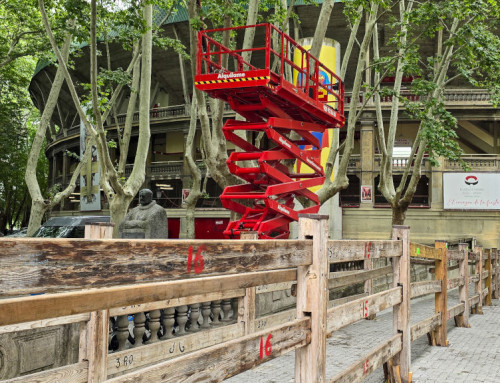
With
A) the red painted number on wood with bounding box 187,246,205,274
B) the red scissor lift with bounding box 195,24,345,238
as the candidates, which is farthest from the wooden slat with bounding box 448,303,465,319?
the red painted number on wood with bounding box 187,246,205,274

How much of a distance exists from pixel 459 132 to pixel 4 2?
27.6 m

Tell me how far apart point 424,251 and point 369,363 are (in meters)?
2.74

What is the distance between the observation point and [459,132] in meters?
33.7

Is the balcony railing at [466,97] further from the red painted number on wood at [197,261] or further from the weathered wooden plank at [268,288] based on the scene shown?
the red painted number on wood at [197,261]

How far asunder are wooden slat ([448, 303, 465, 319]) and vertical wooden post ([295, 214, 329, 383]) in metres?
5.45

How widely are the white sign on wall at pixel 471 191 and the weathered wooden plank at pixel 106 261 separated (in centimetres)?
2891

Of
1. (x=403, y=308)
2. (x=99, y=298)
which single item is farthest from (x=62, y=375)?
(x=403, y=308)

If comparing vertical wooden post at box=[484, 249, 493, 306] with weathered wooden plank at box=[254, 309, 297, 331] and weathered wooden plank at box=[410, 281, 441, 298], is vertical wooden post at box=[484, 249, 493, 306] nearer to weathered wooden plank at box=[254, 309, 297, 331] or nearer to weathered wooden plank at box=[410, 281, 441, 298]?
weathered wooden plank at box=[410, 281, 441, 298]

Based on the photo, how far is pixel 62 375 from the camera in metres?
3.66

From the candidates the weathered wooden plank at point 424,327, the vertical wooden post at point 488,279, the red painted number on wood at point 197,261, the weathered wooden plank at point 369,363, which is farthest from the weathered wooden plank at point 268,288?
the vertical wooden post at point 488,279

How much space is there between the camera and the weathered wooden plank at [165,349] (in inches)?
178

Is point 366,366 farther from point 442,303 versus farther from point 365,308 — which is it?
point 442,303

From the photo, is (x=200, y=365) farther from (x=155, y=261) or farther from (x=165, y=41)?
(x=165, y=41)

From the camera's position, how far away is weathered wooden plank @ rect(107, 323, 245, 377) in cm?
452
